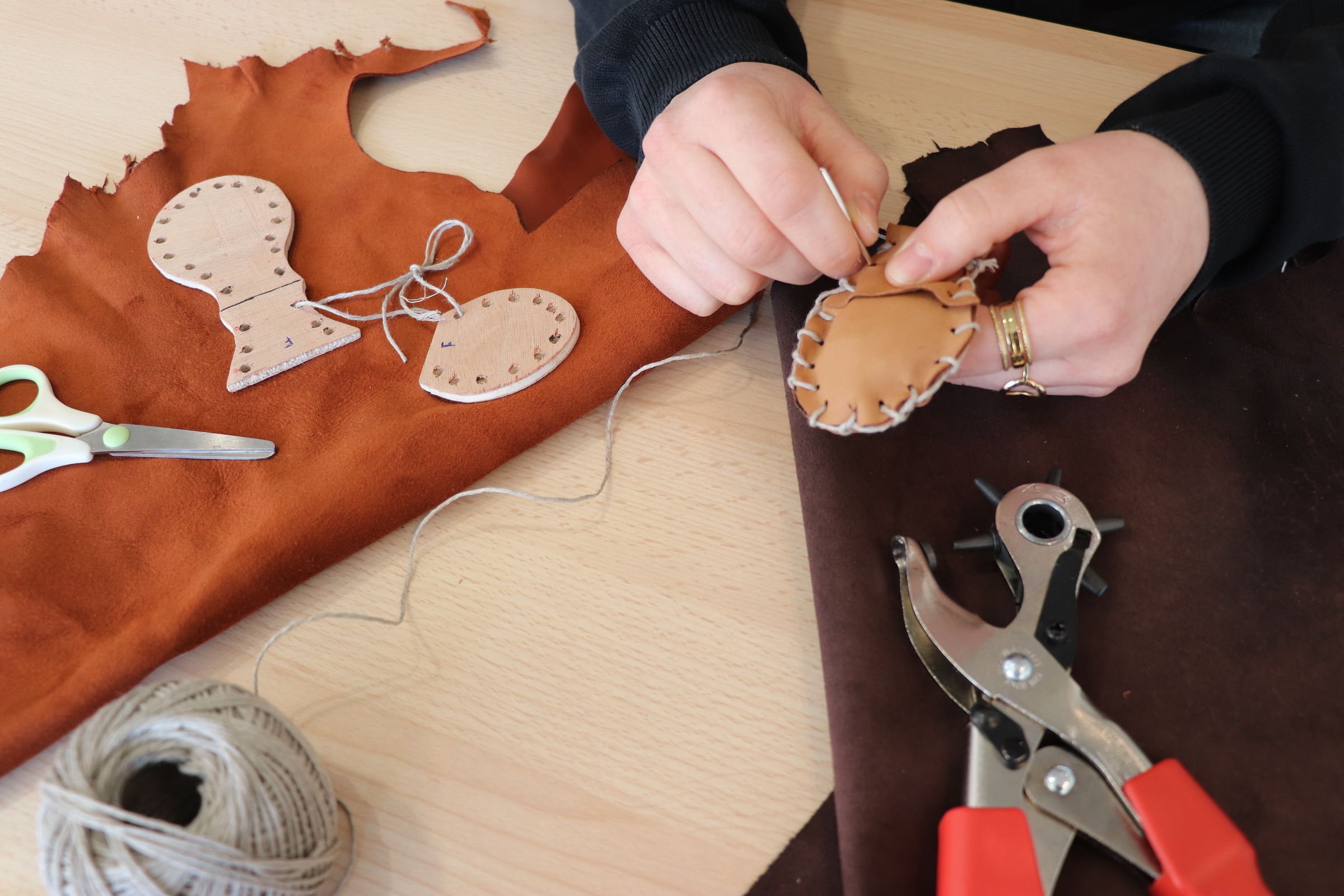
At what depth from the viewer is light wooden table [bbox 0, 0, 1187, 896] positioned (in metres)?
0.57

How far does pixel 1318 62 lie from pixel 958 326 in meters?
0.42

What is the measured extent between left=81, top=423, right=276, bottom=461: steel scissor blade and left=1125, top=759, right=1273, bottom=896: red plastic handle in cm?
69

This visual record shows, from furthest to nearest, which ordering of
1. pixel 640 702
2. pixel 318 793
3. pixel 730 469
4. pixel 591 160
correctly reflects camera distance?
pixel 591 160 < pixel 730 469 < pixel 640 702 < pixel 318 793

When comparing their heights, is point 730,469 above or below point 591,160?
below

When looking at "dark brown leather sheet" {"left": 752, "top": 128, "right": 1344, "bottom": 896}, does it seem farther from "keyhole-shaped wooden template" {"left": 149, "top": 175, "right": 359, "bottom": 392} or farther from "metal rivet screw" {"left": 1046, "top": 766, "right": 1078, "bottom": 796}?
"keyhole-shaped wooden template" {"left": 149, "top": 175, "right": 359, "bottom": 392}

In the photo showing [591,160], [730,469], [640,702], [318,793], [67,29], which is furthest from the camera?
[67,29]

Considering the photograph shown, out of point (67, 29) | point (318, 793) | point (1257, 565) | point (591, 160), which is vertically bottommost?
point (1257, 565)

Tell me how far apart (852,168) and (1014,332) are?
19 cm

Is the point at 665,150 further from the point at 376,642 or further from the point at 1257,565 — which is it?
the point at 1257,565

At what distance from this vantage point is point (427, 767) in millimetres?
590

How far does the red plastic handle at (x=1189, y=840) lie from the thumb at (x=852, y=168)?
0.43 meters

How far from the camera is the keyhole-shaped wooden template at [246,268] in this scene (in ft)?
2.44

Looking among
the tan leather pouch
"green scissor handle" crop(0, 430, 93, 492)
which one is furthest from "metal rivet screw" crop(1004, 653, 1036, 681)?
"green scissor handle" crop(0, 430, 93, 492)

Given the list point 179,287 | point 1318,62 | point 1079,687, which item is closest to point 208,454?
point 179,287
